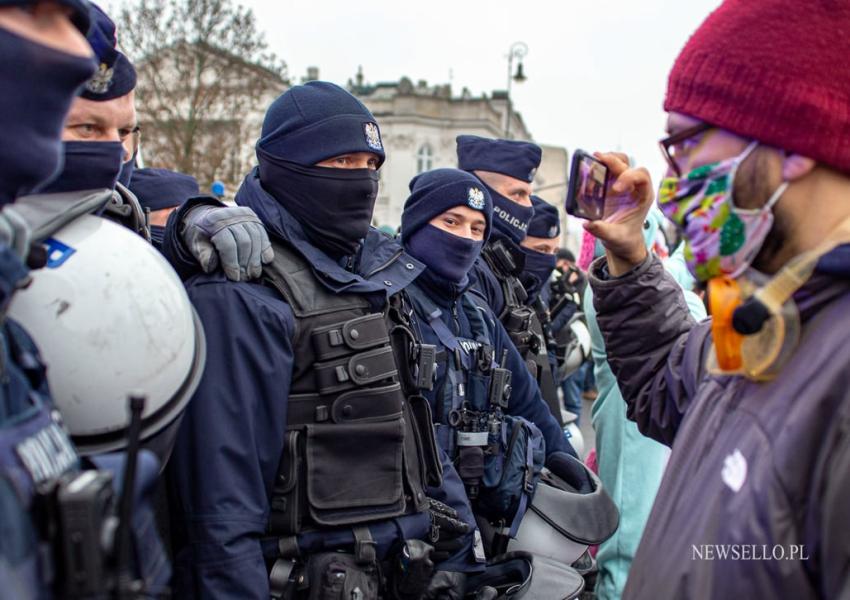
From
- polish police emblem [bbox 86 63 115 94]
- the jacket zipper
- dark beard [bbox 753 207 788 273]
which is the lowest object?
the jacket zipper

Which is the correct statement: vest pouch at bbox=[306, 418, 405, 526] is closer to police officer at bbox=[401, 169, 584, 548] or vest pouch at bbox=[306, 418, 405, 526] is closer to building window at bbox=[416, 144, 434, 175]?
police officer at bbox=[401, 169, 584, 548]

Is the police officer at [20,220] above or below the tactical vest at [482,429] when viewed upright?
above

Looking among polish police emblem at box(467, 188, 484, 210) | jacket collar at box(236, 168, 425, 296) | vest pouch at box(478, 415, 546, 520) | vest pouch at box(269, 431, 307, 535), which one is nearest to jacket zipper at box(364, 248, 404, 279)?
jacket collar at box(236, 168, 425, 296)

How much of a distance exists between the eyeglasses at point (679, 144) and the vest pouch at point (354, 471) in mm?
1192

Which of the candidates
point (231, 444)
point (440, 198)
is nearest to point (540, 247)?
point (440, 198)

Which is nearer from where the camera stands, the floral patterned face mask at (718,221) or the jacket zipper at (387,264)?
the floral patterned face mask at (718,221)

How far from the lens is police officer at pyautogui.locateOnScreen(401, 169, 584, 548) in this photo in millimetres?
3461

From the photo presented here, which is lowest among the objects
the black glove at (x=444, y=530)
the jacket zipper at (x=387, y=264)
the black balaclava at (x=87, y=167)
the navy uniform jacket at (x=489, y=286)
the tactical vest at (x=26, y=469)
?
the black glove at (x=444, y=530)

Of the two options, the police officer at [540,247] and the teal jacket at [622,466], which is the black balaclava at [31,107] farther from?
the police officer at [540,247]

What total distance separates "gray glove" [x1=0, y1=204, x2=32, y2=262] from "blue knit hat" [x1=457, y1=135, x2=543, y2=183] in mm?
4236

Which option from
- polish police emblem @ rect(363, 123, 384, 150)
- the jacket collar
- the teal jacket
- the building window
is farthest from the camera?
the building window

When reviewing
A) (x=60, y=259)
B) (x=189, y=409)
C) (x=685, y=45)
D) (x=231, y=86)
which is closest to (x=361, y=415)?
(x=189, y=409)

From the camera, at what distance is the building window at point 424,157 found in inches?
1855

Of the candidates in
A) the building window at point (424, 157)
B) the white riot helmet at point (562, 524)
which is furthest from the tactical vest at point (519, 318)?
the building window at point (424, 157)
